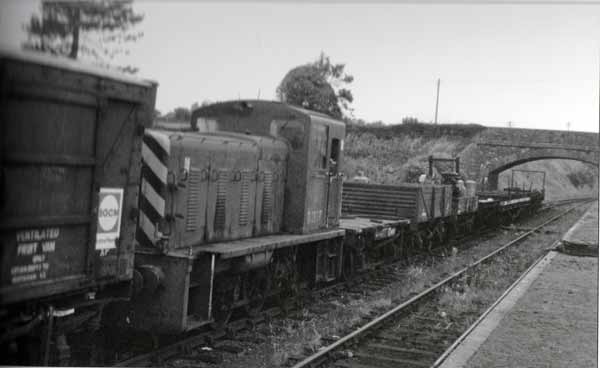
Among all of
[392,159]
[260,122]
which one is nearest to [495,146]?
[392,159]

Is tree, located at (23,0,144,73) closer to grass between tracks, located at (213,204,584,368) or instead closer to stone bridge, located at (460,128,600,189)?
grass between tracks, located at (213,204,584,368)

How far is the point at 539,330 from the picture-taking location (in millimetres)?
8391

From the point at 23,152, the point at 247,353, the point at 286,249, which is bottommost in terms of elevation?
the point at 247,353

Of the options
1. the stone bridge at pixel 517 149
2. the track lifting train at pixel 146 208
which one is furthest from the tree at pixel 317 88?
the stone bridge at pixel 517 149

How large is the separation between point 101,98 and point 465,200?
16.3 m

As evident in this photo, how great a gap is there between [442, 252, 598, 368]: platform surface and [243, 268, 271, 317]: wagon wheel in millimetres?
2592

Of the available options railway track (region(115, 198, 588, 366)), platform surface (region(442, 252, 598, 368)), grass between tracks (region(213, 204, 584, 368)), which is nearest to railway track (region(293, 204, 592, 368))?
railway track (region(115, 198, 588, 366))

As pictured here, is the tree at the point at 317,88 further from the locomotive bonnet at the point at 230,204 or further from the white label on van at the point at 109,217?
the white label on van at the point at 109,217

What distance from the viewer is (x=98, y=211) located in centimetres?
498

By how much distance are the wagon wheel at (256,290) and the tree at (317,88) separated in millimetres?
7800

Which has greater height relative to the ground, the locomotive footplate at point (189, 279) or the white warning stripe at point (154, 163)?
the white warning stripe at point (154, 163)

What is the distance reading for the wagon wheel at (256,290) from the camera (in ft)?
26.8

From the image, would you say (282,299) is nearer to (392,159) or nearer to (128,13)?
(128,13)

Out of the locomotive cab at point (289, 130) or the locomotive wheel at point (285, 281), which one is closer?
the locomotive wheel at point (285, 281)
